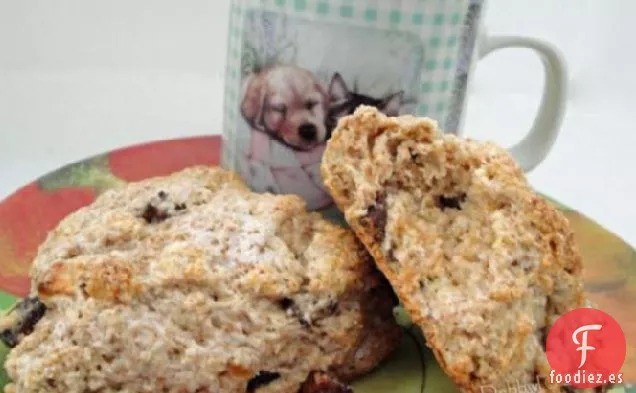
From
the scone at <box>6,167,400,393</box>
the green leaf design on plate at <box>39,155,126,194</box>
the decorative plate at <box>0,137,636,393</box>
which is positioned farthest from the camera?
the green leaf design on plate at <box>39,155,126,194</box>

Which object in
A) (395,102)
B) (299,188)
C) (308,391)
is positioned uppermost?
(395,102)

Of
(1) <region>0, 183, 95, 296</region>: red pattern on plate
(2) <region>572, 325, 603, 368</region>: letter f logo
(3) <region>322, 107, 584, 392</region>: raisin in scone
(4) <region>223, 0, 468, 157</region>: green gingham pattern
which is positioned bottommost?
(1) <region>0, 183, 95, 296</region>: red pattern on plate

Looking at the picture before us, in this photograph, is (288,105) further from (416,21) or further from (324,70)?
(416,21)

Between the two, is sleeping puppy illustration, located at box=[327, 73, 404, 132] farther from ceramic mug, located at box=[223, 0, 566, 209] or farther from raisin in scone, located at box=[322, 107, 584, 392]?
raisin in scone, located at box=[322, 107, 584, 392]

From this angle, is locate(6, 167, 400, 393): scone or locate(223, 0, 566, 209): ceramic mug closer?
locate(6, 167, 400, 393): scone

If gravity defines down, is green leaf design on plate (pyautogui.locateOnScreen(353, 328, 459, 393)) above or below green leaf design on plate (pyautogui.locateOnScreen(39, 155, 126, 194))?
below

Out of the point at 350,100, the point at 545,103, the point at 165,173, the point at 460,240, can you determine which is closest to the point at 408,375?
the point at 460,240

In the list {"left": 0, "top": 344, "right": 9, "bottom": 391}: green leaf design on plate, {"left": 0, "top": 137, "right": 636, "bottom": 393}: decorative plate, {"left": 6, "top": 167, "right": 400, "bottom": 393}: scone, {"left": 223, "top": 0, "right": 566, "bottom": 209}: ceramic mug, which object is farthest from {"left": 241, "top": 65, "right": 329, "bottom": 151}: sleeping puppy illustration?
{"left": 0, "top": 344, "right": 9, "bottom": 391}: green leaf design on plate

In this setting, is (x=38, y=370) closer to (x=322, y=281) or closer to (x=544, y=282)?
(x=322, y=281)

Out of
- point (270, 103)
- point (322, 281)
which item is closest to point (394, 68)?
point (270, 103)
